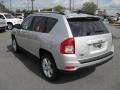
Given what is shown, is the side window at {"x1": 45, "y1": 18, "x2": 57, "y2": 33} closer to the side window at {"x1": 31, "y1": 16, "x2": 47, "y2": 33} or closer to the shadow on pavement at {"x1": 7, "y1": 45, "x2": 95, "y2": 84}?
the side window at {"x1": 31, "y1": 16, "x2": 47, "y2": 33}

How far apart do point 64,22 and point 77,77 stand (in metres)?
1.68

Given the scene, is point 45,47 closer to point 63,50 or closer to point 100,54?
point 63,50

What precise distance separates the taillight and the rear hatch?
9 centimetres

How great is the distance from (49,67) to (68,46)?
1.01 meters

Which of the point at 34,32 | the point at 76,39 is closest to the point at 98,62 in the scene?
the point at 76,39

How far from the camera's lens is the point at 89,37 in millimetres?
4840

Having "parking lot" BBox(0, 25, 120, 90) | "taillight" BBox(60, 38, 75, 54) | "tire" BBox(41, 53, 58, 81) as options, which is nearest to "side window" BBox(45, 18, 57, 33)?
"tire" BBox(41, 53, 58, 81)

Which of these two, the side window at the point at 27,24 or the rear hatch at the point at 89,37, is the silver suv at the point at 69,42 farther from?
the side window at the point at 27,24

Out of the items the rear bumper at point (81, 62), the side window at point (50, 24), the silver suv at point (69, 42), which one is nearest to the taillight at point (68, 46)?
the silver suv at point (69, 42)

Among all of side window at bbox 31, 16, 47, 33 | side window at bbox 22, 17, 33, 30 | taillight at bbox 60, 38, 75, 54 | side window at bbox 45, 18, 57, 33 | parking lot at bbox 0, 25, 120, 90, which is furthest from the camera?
side window at bbox 22, 17, 33, 30

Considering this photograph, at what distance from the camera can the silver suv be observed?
4637 mm

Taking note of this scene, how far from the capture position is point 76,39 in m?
4.62

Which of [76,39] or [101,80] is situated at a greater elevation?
[76,39]

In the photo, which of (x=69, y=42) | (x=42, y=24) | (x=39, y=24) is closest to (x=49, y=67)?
(x=69, y=42)
